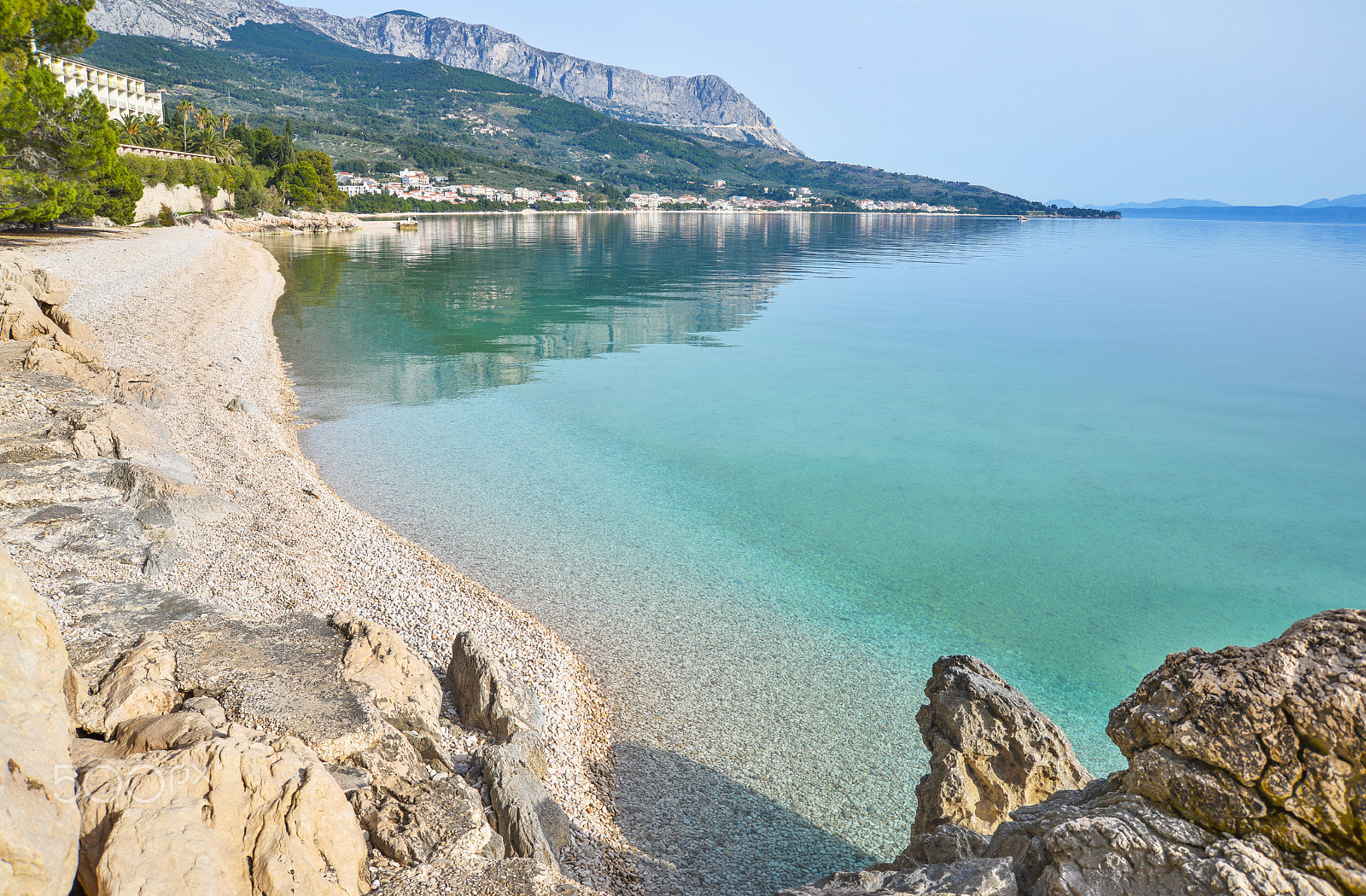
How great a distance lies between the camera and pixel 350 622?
639 cm

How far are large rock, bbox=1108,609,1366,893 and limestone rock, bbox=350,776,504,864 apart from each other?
11.0 ft

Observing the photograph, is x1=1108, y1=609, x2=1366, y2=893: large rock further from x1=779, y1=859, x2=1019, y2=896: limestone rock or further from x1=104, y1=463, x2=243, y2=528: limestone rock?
x1=104, y1=463, x2=243, y2=528: limestone rock

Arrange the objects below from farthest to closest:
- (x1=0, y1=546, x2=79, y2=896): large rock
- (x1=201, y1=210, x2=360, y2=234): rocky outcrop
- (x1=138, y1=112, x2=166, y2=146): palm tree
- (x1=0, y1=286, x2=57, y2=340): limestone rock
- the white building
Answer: (x1=138, y1=112, x2=166, y2=146): palm tree → the white building → (x1=201, y1=210, x2=360, y2=234): rocky outcrop → (x1=0, y1=286, x2=57, y2=340): limestone rock → (x1=0, y1=546, x2=79, y2=896): large rock

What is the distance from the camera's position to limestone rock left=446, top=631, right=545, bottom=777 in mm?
5879

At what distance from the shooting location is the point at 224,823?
11.9 feet

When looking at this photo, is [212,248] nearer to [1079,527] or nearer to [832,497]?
[832,497]

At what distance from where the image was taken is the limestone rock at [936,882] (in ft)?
11.3

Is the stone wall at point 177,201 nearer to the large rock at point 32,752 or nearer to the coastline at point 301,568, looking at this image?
the coastline at point 301,568

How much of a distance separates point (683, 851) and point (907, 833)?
6.01 ft

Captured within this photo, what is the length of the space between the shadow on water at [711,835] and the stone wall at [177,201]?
48.5 metres

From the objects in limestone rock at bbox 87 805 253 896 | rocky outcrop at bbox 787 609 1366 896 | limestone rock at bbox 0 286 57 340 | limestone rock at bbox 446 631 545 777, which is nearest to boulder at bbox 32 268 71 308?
limestone rock at bbox 0 286 57 340

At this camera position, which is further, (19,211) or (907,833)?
(19,211)

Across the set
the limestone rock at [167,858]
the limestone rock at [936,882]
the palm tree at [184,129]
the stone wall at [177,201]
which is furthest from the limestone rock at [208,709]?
the palm tree at [184,129]

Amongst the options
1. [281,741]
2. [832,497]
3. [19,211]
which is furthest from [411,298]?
[281,741]
